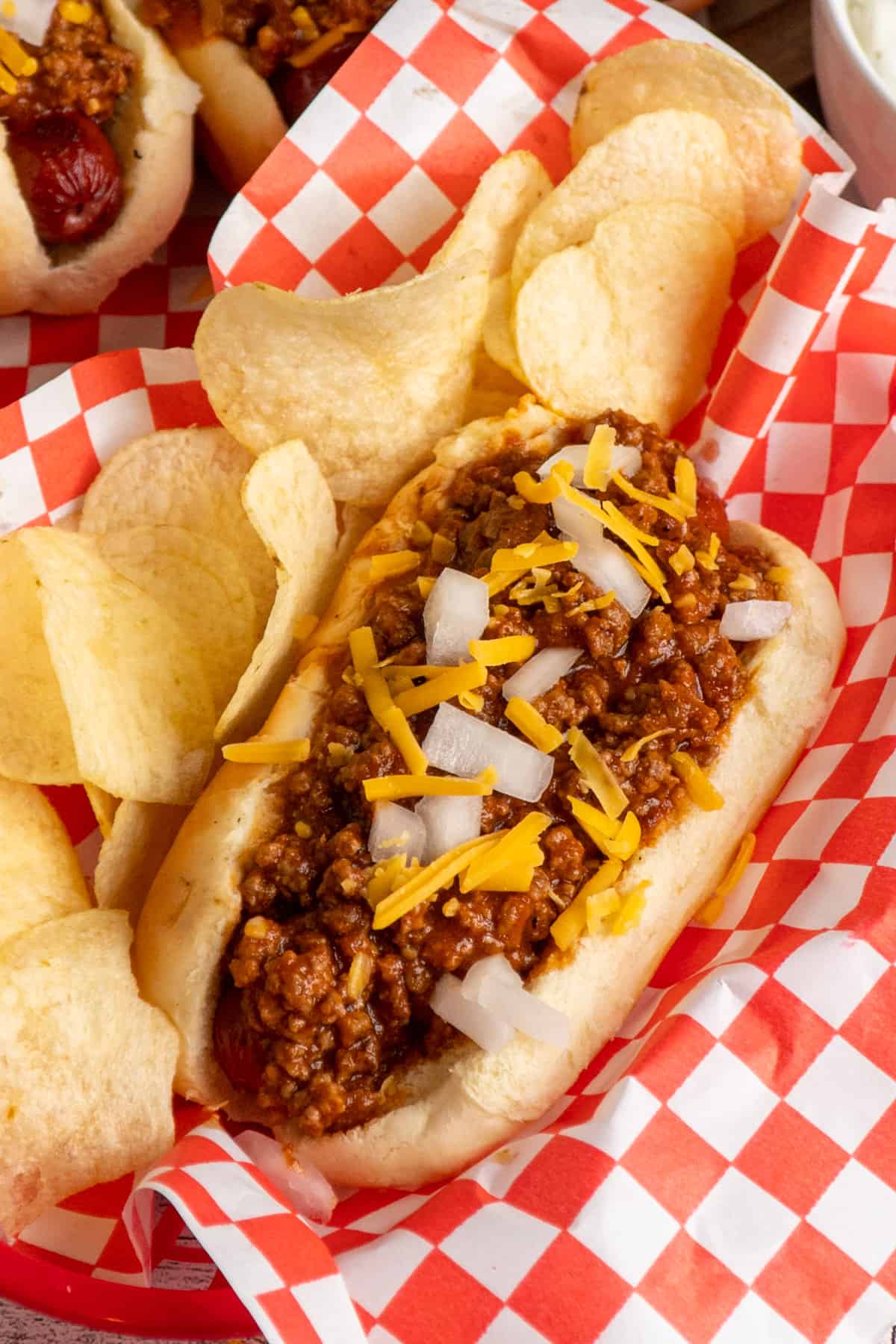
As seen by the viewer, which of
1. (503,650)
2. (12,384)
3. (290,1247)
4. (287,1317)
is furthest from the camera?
(12,384)

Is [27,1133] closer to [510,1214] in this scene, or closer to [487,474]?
[510,1214]

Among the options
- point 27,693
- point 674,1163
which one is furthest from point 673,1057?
point 27,693

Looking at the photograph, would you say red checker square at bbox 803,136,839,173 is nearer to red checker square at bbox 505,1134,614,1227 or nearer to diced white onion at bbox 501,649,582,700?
diced white onion at bbox 501,649,582,700

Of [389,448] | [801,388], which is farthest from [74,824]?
→ [801,388]

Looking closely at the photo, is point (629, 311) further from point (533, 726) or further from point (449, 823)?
point (449, 823)

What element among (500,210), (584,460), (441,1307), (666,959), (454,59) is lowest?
(666,959)

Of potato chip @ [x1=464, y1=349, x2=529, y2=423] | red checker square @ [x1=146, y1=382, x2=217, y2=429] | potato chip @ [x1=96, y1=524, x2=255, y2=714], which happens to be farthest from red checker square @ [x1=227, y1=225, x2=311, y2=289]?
potato chip @ [x1=96, y1=524, x2=255, y2=714]

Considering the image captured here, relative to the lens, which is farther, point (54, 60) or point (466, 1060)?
point (54, 60)
